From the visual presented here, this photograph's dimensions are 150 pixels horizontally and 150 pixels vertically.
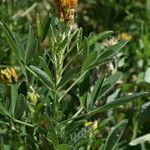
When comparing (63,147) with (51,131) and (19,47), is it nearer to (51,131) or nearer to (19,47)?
(51,131)

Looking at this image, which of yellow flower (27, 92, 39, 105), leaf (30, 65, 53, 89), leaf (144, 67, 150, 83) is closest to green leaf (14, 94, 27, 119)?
leaf (30, 65, 53, 89)

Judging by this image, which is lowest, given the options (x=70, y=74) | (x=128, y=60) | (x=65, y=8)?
(x=128, y=60)

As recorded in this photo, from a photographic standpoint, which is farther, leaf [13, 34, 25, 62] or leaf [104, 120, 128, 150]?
leaf [104, 120, 128, 150]

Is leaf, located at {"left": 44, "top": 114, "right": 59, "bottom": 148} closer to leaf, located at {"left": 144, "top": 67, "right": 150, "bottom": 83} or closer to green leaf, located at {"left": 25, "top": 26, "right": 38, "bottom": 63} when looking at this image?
green leaf, located at {"left": 25, "top": 26, "right": 38, "bottom": 63}

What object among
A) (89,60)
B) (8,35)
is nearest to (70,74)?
(89,60)

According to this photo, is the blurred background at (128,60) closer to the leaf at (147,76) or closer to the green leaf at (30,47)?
the leaf at (147,76)

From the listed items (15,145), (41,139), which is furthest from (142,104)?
(41,139)
